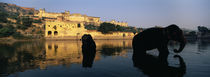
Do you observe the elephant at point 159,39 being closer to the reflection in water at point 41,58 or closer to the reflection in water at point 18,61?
the reflection in water at point 41,58

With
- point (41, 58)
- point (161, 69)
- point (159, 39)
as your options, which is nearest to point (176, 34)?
point (159, 39)

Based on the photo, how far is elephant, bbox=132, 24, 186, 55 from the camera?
38.2 ft

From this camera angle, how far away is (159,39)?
12570 mm

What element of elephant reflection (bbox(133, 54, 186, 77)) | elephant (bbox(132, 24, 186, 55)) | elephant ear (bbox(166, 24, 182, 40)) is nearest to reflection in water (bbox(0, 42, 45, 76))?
elephant reflection (bbox(133, 54, 186, 77))

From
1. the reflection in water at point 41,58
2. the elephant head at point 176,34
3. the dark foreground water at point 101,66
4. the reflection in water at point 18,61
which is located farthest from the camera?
the elephant head at point 176,34

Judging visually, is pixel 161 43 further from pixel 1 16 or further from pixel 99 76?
pixel 1 16

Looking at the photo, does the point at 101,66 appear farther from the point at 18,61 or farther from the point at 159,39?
the point at 18,61

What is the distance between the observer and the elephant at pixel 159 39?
11.6 meters

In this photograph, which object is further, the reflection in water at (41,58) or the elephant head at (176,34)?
the elephant head at (176,34)

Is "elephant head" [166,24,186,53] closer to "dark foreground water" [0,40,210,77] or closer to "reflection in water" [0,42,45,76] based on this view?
"dark foreground water" [0,40,210,77]

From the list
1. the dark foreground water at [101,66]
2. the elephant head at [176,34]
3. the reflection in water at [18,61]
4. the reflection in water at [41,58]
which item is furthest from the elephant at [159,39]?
the reflection in water at [18,61]

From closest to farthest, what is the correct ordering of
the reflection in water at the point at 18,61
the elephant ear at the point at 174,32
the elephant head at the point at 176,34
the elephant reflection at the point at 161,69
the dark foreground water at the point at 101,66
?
the elephant reflection at the point at 161,69, the dark foreground water at the point at 101,66, the reflection in water at the point at 18,61, the elephant head at the point at 176,34, the elephant ear at the point at 174,32

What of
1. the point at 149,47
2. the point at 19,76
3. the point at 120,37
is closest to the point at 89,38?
the point at 149,47

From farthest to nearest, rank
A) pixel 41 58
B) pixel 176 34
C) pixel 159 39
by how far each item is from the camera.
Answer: pixel 41 58, pixel 159 39, pixel 176 34
